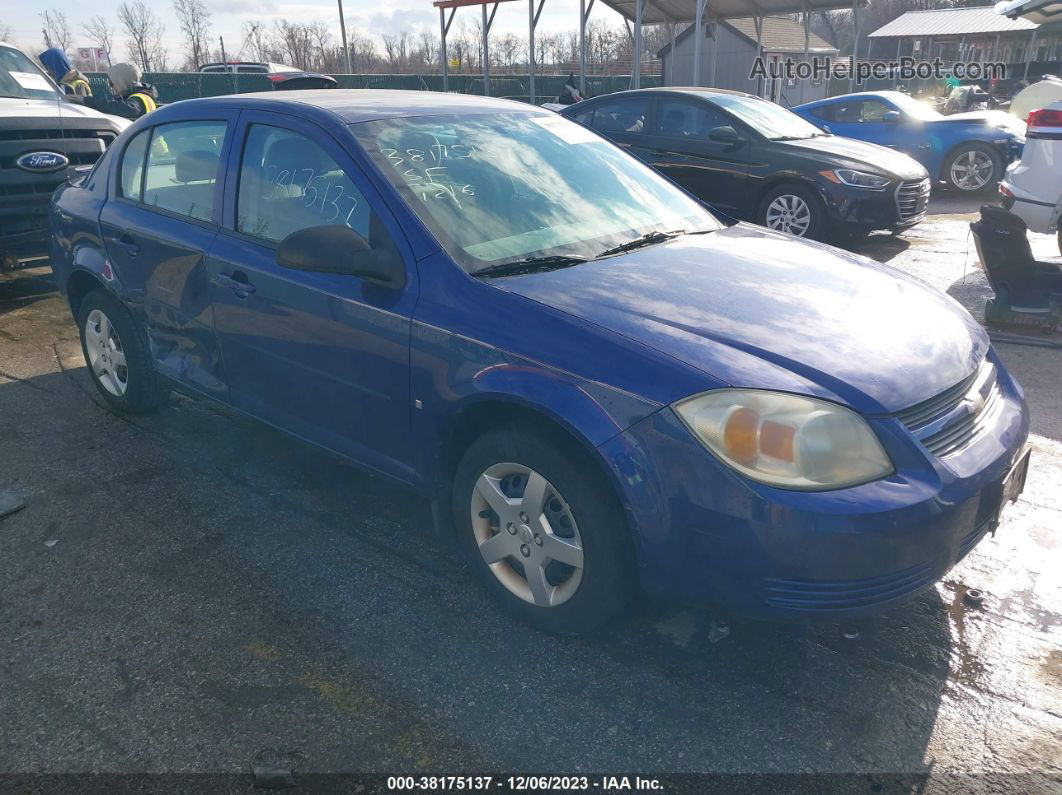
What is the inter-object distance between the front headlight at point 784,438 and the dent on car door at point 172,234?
7.77 ft

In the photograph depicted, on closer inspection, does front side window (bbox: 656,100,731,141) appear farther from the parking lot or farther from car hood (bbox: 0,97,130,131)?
the parking lot

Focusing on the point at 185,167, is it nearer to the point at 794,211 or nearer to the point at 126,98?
the point at 794,211

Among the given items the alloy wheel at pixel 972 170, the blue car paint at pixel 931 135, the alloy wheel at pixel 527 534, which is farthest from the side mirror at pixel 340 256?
the alloy wheel at pixel 972 170

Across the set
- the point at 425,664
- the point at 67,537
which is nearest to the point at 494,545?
the point at 425,664

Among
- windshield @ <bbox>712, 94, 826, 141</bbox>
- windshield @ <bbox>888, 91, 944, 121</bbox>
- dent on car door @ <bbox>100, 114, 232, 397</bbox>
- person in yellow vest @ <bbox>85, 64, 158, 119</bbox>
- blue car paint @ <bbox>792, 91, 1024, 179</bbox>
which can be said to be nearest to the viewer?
dent on car door @ <bbox>100, 114, 232, 397</bbox>

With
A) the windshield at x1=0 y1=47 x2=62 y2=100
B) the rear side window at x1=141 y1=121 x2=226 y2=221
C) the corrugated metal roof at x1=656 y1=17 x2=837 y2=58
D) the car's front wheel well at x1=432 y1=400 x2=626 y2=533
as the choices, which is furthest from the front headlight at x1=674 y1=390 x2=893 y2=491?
the corrugated metal roof at x1=656 y1=17 x2=837 y2=58

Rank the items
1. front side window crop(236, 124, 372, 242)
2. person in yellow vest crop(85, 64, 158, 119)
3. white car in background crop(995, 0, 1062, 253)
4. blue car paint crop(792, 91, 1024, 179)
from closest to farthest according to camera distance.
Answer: front side window crop(236, 124, 372, 242) < white car in background crop(995, 0, 1062, 253) < person in yellow vest crop(85, 64, 158, 119) < blue car paint crop(792, 91, 1024, 179)

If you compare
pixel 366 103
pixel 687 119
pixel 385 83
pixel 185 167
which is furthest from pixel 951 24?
pixel 185 167

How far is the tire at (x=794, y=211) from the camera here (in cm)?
809

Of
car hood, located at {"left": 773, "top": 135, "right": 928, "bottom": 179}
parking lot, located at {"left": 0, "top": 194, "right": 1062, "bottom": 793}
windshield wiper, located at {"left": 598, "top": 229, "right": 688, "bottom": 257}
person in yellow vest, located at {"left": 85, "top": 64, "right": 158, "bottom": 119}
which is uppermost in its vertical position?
person in yellow vest, located at {"left": 85, "top": 64, "right": 158, "bottom": 119}

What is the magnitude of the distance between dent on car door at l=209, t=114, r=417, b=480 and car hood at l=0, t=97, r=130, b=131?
4.69m

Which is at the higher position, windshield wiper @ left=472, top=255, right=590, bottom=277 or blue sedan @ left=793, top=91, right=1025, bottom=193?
windshield wiper @ left=472, top=255, right=590, bottom=277

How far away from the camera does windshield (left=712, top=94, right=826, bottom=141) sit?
8.59 m

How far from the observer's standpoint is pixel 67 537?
3.44 m
